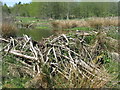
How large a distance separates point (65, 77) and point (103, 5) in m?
34.0

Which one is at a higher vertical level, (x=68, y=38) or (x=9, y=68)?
(x=68, y=38)

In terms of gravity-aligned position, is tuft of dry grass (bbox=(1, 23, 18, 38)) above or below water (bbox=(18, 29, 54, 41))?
above

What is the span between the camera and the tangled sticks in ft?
13.0

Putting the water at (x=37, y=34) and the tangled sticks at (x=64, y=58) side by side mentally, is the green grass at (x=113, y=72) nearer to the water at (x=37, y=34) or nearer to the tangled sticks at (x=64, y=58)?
the tangled sticks at (x=64, y=58)

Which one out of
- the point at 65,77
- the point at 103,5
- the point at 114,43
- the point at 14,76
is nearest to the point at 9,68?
the point at 14,76

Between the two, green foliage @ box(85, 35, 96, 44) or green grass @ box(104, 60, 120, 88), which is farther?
green foliage @ box(85, 35, 96, 44)

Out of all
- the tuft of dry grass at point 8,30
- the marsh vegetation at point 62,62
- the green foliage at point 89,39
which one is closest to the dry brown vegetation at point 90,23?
the tuft of dry grass at point 8,30

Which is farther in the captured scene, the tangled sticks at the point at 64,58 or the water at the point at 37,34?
the water at the point at 37,34

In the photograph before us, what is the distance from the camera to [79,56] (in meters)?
5.15

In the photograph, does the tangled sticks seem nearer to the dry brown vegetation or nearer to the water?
the water

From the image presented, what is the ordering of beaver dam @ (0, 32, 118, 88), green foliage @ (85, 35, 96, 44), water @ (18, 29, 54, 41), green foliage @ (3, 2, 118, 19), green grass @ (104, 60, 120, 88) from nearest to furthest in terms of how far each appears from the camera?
beaver dam @ (0, 32, 118, 88), green grass @ (104, 60, 120, 88), green foliage @ (85, 35, 96, 44), water @ (18, 29, 54, 41), green foliage @ (3, 2, 118, 19)

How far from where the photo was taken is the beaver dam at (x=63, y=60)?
389 centimetres

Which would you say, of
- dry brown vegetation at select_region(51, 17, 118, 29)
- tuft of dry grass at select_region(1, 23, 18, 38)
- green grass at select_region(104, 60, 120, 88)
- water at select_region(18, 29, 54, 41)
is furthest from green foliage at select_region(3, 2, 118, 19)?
green grass at select_region(104, 60, 120, 88)

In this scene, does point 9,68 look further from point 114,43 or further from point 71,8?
point 71,8
